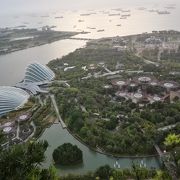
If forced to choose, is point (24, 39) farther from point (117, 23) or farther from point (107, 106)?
point (107, 106)

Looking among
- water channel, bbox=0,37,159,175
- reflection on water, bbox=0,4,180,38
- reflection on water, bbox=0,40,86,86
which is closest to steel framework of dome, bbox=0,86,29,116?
water channel, bbox=0,37,159,175

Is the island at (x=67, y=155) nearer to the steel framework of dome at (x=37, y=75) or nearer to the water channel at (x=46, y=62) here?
the water channel at (x=46, y=62)

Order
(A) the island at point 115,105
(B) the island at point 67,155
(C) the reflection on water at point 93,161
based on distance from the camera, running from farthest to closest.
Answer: (A) the island at point 115,105
(B) the island at point 67,155
(C) the reflection on water at point 93,161

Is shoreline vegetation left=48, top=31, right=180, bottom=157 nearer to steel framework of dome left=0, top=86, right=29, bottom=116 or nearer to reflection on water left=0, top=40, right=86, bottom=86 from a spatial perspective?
steel framework of dome left=0, top=86, right=29, bottom=116

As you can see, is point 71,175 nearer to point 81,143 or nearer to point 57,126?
point 81,143

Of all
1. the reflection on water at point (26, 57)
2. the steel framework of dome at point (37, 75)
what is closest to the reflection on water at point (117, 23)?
the reflection on water at point (26, 57)
